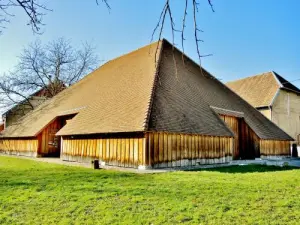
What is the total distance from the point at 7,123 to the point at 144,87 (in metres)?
29.9

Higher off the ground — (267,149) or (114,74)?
(114,74)

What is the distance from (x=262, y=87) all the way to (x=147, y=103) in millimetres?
21379

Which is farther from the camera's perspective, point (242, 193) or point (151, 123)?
point (151, 123)

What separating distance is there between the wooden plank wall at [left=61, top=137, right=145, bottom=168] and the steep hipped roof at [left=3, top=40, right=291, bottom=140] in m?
0.60

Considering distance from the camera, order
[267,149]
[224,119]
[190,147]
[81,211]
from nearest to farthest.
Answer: [81,211] < [190,147] < [224,119] < [267,149]

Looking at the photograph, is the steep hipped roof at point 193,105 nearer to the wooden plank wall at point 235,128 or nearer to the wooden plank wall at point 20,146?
the wooden plank wall at point 235,128

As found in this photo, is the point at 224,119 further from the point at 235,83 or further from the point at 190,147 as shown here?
the point at 235,83

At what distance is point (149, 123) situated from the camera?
41.9ft

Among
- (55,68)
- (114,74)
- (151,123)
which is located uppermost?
(55,68)

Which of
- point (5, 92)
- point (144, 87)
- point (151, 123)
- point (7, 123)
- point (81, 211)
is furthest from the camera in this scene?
point (7, 123)

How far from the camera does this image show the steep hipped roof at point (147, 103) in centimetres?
1402

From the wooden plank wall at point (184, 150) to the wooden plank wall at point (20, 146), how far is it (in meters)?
11.4

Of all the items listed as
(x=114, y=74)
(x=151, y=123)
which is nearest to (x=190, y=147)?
(x=151, y=123)

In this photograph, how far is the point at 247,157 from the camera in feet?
63.8
